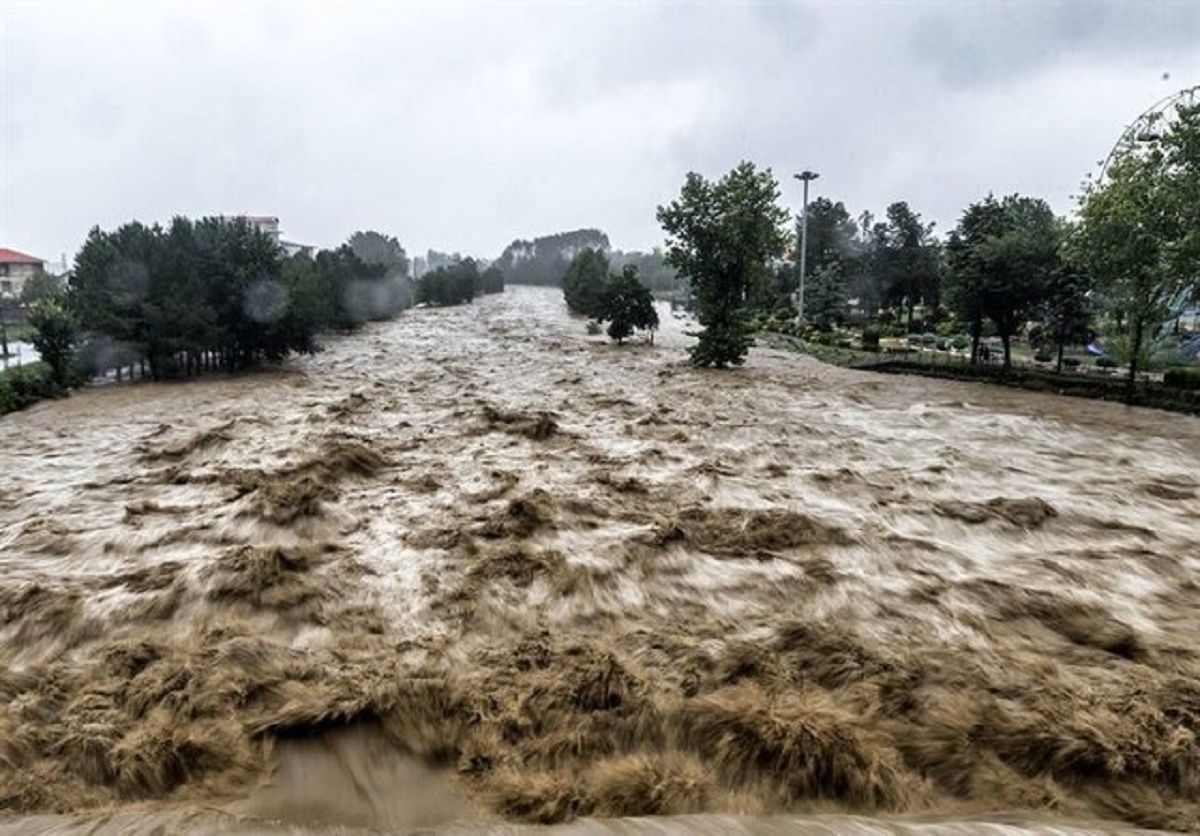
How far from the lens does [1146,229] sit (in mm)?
23828

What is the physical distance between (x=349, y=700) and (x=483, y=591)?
263cm

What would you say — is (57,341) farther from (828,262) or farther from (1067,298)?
(828,262)

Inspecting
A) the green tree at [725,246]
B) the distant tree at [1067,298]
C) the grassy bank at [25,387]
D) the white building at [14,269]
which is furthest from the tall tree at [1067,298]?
the white building at [14,269]

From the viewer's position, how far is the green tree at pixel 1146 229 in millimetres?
22125

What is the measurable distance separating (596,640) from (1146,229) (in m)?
25.6

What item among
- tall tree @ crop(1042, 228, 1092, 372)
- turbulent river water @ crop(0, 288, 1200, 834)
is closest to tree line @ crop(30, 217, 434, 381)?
turbulent river water @ crop(0, 288, 1200, 834)

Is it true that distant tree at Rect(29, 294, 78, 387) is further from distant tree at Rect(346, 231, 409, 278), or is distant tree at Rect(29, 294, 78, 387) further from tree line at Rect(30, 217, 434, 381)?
distant tree at Rect(346, 231, 409, 278)

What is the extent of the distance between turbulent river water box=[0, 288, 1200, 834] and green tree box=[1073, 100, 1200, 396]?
10092mm

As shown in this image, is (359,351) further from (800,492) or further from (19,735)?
(19,735)

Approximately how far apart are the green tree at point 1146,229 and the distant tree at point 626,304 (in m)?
29.7

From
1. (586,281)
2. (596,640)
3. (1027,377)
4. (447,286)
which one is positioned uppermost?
(447,286)

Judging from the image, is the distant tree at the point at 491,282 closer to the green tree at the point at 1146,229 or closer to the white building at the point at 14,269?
the white building at the point at 14,269

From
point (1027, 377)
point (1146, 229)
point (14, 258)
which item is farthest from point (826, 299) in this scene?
point (14, 258)

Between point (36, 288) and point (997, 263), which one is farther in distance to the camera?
point (36, 288)
